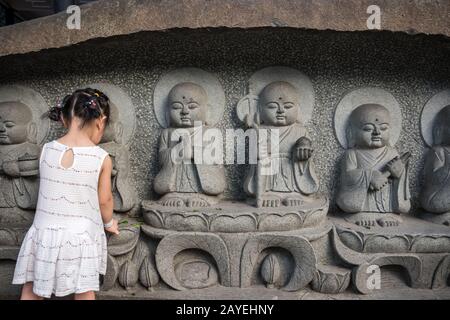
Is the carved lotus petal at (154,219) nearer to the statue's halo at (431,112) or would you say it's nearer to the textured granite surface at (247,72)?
the textured granite surface at (247,72)

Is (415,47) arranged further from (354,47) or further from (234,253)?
(234,253)

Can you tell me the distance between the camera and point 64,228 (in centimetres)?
207

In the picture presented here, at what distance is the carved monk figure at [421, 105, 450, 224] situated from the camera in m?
3.17

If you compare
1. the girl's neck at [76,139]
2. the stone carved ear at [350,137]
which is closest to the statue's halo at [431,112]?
the stone carved ear at [350,137]

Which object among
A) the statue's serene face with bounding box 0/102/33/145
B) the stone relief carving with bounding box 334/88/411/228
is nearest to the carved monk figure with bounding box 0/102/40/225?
the statue's serene face with bounding box 0/102/33/145

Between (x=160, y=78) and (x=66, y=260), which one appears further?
(x=160, y=78)

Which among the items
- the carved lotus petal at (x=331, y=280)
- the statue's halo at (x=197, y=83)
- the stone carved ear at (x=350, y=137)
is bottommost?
the carved lotus petal at (x=331, y=280)

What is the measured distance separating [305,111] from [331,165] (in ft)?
1.79

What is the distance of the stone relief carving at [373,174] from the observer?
314 centimetres

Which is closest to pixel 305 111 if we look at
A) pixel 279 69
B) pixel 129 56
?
pixel 279 69

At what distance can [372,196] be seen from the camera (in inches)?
125

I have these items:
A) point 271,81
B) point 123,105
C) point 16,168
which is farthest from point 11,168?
point 271,81

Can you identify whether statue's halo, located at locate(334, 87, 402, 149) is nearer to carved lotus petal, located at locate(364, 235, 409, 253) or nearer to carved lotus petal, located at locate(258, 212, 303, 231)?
carved lotus petal, located at locate(364, 235, 409, 253)

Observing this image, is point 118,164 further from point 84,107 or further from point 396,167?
point 396,167
